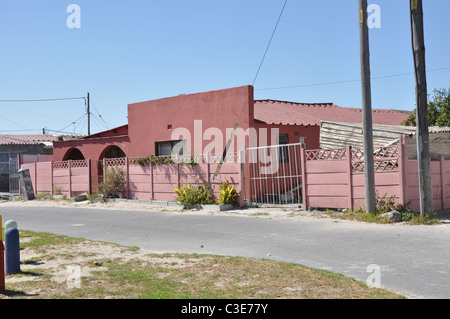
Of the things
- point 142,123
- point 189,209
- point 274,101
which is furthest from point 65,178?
point 274,101

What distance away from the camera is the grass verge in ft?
17.7

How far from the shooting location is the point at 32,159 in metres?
30.2

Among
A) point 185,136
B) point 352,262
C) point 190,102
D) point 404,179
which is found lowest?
point 352,262

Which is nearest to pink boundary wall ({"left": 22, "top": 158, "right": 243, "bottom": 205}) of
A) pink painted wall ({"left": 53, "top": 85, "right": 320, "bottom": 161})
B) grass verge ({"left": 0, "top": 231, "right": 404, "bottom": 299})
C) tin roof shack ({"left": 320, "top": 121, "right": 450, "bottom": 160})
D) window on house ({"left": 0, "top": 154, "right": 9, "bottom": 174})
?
pink painted wall ({"left": 53, "top": 85, "right": 320, "bottom": 161})

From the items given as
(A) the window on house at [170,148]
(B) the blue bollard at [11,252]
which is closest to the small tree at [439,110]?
(A) the window on house at [170,148]

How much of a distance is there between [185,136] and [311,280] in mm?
15131

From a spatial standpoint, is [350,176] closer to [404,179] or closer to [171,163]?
[404,179]

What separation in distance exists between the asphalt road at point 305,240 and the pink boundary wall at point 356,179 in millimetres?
1134

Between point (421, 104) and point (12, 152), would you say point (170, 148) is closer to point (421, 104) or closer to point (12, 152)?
point (421, 104)

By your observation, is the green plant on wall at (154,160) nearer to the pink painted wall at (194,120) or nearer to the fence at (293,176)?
the fence at (293,176)

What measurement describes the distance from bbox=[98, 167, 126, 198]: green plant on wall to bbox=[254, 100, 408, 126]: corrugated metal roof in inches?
258

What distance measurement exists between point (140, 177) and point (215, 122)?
4.03 meters

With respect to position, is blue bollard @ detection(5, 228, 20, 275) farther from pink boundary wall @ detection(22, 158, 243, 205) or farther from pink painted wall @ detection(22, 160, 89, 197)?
pink painted wall @ detection(22, 160, 89, 197)

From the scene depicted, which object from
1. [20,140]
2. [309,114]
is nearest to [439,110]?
[309,114]
